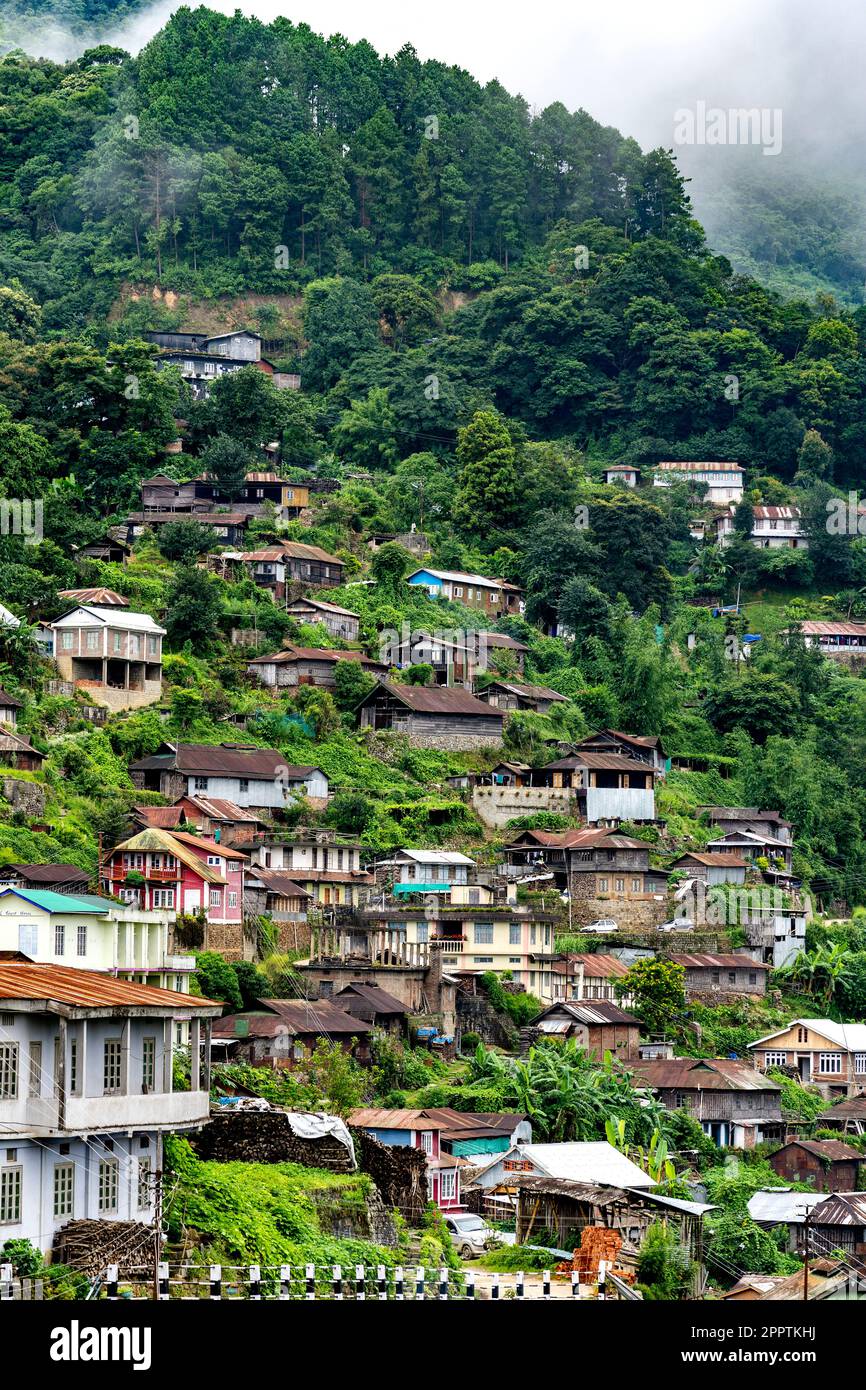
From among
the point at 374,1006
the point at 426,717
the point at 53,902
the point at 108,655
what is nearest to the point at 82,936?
the point at 53,902

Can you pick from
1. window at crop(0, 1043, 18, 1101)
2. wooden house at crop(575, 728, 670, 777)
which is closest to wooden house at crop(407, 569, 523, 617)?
wooden house at crop(575, 728, 670, 777)

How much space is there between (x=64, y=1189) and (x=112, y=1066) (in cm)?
166

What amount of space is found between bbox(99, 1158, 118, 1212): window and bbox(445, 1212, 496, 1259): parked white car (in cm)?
992

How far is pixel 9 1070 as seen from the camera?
25047mm

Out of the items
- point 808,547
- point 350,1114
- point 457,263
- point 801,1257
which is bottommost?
point 801,1257

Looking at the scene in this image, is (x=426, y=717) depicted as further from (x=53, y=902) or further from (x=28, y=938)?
(x=28, y=938)

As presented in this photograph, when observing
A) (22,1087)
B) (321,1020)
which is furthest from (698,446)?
(22,1087)

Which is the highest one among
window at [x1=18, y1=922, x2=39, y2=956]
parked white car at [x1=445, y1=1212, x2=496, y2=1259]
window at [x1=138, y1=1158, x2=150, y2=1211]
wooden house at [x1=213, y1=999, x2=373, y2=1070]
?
window at [x1=18, y1=922, x2=39, y2=956]

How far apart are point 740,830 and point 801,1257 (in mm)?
23969

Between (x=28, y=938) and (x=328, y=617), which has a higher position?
(x=328, y=617)

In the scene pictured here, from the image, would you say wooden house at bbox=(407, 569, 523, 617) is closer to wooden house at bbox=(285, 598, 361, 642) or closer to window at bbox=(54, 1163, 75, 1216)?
wooden house at bbox=(285, 598, 361, 642)

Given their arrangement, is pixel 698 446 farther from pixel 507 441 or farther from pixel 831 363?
pixel 507 441

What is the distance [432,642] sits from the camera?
66.1m

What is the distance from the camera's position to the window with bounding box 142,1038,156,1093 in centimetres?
2714
